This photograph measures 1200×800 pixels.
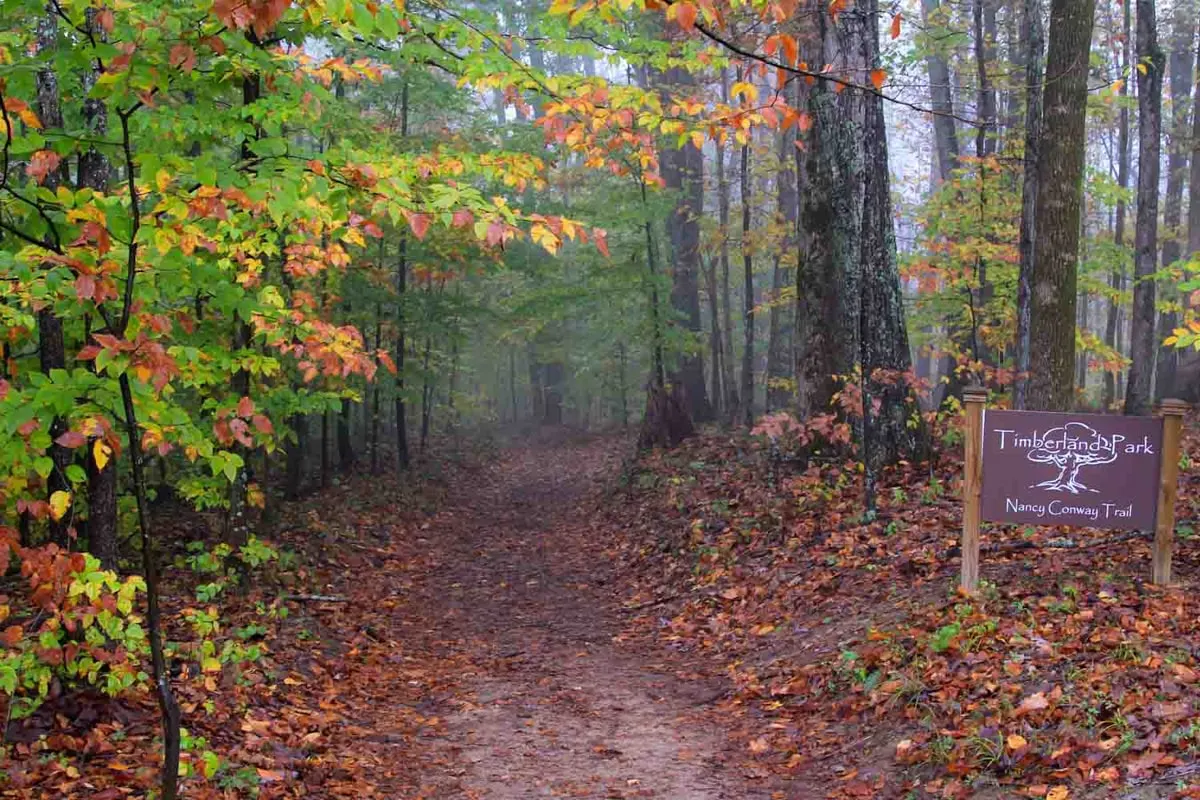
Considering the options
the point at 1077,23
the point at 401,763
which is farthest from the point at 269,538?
the point at 1077,23

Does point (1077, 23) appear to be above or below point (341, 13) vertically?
above

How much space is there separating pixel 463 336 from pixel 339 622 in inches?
328

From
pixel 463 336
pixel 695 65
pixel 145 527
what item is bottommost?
pixel 145 527

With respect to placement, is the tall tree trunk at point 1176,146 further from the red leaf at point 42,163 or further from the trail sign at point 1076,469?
the red leaf at point 42,163

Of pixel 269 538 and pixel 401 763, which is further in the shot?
pixel 269 538

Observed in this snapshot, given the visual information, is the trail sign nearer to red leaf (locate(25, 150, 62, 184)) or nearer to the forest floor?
the forest floor

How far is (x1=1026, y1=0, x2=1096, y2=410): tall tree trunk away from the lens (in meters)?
8.38

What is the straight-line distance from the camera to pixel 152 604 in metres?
3.62

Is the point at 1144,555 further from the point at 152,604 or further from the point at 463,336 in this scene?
the point at 463,336

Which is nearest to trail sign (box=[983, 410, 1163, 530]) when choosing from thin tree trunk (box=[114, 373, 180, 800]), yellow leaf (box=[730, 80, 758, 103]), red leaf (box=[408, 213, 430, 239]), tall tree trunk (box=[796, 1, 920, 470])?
tall tree trunk (box=[796, 1, 920, 470])

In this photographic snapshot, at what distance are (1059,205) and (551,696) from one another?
6.62 metres

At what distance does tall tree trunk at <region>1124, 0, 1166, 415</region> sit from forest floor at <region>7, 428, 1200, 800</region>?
5.44m

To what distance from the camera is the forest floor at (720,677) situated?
461 cm

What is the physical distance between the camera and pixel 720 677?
7020 millimetres
